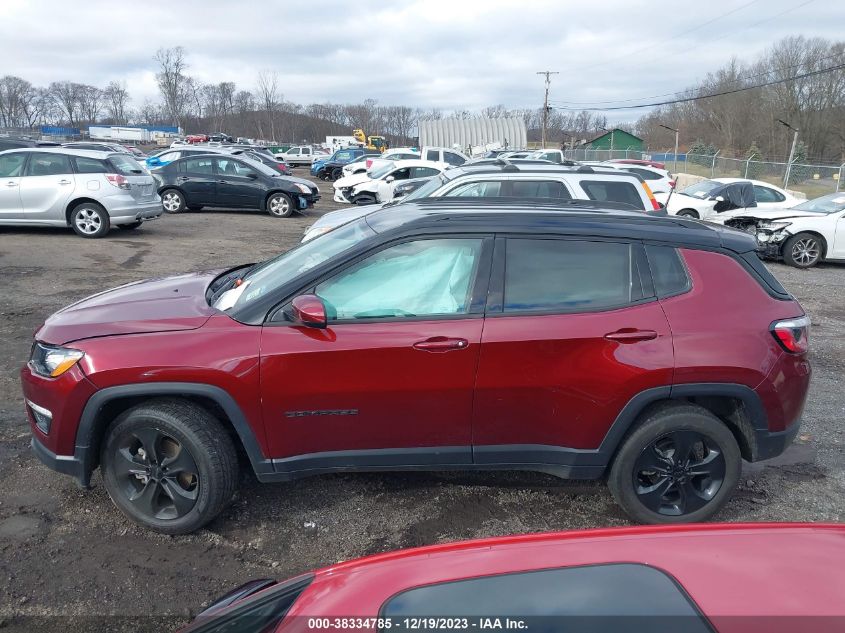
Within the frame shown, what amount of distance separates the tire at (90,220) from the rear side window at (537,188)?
26.5ft

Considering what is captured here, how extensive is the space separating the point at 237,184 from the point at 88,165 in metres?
5.71

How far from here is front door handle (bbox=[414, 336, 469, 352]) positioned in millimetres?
3354

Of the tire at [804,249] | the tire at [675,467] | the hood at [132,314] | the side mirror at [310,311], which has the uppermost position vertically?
the side mirror at [310,311]

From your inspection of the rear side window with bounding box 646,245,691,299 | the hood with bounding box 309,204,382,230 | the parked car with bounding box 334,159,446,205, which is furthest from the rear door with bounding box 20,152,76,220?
the rear side window with bounding box 646,245,691,299

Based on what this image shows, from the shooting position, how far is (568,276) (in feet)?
11.7

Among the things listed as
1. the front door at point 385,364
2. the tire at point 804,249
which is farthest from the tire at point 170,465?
the tire at point 804,249

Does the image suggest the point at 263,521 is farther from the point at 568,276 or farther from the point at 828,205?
the point at 828,205

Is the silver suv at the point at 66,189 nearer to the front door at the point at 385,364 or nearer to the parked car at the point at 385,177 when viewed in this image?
the parked car at the point at 385,177

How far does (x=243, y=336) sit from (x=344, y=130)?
340 ft

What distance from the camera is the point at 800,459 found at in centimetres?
462

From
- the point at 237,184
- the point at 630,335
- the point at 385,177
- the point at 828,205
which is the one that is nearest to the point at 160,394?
the point at 630,335

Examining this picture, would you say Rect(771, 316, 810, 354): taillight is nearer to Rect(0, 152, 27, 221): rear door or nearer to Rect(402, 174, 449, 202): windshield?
Rect(402, 174, 449, 202): windshield

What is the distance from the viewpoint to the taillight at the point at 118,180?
1201 cm

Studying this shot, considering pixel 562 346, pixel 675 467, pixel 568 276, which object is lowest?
pixel 675 467
